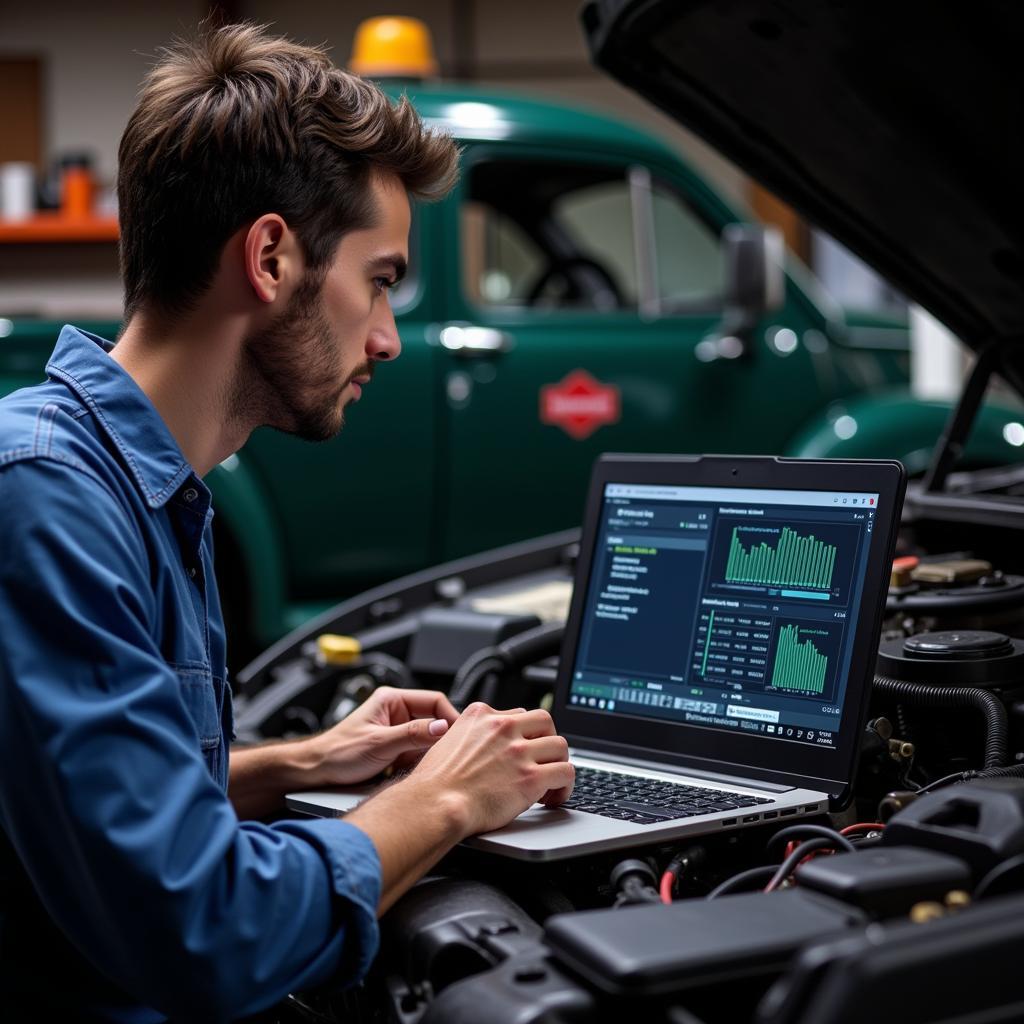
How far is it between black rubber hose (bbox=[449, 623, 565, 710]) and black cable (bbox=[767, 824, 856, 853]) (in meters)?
0.69

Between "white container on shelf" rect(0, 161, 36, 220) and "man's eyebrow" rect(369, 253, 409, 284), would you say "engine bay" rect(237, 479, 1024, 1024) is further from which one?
"white container on shelf" rect(0, 161, 36, 220)

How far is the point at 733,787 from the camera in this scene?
4.90ft

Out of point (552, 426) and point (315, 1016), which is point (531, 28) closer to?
point (552, 426)

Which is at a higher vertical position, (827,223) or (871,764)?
(827,223)

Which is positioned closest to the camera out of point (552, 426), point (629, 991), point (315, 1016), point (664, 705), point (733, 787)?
point (629, 991)

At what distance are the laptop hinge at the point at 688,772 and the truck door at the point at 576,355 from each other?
260cm

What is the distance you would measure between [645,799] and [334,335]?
1.90 feet

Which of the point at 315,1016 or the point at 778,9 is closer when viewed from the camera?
the point at 315,1016

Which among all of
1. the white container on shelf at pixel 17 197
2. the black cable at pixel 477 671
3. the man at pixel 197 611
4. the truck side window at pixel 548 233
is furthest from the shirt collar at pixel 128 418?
the white container on shelf at pixel 17 197

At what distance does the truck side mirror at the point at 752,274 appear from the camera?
4273 mm

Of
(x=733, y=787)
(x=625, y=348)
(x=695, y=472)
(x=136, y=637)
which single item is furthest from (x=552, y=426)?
(x=136, y=637)

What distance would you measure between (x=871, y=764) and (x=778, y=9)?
910 mm

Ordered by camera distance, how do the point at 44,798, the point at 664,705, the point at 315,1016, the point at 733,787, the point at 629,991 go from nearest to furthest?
the point at 629,991 < the point at 44,798 < the point at 315,1016 < the point at 733,787 < the point at 664,705

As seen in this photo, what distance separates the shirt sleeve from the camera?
1.04 meters
